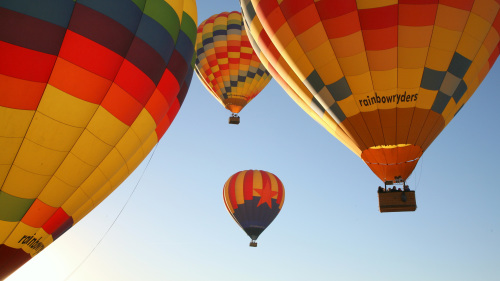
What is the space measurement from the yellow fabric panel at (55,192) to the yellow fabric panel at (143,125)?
1206mm

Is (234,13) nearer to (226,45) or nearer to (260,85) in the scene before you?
(226,45)

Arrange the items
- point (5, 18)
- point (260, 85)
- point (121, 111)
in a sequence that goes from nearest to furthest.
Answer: point (5, 18)
point (121, 111)
point (260, 85)

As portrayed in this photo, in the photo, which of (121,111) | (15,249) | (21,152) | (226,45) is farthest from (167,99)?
(226,45)

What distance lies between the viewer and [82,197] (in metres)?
6.53

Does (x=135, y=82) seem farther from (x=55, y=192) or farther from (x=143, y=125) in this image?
(x=55, y=192)

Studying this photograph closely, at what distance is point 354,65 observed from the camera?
27.4 feet

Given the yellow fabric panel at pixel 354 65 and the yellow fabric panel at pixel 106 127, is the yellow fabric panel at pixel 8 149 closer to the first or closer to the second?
the yellow fabric panel at pixel 106 127

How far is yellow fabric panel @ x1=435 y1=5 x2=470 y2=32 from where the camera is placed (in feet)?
26.1

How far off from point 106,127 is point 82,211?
4.63ft

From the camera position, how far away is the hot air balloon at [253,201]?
765 inches

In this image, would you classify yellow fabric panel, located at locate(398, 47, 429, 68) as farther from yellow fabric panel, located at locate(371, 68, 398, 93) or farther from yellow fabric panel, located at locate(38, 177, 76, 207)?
yellow fabric panel, located at locate(38, 177, 76, 207)

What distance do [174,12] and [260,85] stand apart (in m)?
11.3

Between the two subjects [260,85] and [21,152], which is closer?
[21,152]

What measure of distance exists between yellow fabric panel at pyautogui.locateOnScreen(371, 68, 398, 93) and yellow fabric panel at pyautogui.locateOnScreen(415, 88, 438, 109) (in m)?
0.46
